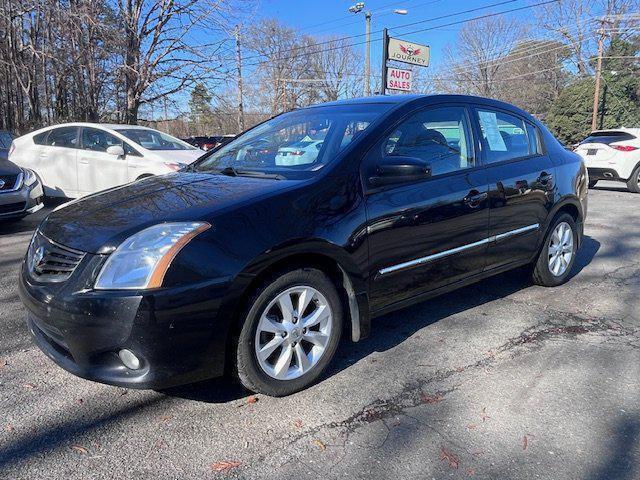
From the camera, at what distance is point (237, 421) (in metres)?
2.62

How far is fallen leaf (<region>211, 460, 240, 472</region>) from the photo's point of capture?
7.39ft

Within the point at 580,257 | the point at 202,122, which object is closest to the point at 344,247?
the point at 580,257

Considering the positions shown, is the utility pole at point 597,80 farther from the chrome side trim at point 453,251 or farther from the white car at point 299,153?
the white car at point 299,153

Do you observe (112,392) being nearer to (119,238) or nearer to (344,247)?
(119,238)

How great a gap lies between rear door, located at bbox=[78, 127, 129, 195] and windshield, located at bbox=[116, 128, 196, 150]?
0.26 meters

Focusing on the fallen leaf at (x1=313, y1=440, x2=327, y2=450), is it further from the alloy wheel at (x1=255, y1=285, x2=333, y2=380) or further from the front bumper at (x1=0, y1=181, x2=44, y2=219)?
the front bumper at (x1=0, y1=181, x2=44, y2=219)

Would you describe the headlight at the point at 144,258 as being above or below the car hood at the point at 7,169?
below

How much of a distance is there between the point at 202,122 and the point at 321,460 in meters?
47.0

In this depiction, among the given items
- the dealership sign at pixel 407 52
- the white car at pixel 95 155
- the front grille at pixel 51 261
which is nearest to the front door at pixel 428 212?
the front grille at pixel 51 261

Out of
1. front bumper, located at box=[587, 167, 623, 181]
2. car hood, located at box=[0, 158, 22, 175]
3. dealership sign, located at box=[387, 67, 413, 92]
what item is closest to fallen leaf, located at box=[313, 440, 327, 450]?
car hood, located at box=[0, 158, 22, 175]

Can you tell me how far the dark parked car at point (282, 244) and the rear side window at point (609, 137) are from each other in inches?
391

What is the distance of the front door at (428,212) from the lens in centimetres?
315

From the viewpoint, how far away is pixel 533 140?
4.49 meters

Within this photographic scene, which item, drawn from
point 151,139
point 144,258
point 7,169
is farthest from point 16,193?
point 144,258
